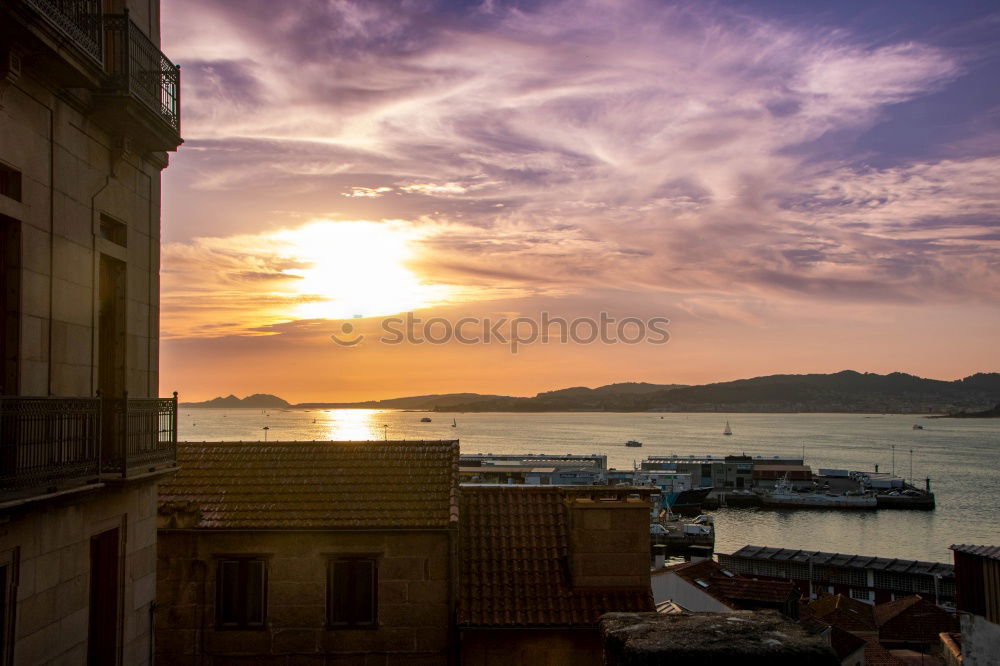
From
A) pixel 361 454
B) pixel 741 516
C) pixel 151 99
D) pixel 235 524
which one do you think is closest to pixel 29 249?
pixel 151 99

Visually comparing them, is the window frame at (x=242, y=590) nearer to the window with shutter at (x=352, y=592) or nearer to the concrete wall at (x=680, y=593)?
the window with shutter at (x=352, y=592)

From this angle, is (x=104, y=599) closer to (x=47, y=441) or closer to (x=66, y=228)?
(x=47, y=441)

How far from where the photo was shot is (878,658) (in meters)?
35.3

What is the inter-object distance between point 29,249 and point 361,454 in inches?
340

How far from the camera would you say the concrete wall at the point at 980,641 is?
14719 millimetres

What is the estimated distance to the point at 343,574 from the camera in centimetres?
1391

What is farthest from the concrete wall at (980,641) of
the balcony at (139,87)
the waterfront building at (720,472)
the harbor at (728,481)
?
the waterfront building at (720,472)

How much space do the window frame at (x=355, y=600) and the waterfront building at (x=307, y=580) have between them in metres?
0.02

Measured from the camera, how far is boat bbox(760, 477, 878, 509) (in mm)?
115412

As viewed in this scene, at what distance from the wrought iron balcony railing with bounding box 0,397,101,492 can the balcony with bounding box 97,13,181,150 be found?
11.1 feet

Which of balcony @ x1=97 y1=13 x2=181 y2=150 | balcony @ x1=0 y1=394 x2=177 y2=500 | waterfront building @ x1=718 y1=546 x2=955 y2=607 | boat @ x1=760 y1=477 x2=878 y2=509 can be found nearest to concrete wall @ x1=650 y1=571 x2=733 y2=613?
waterfront building @ x1=718 y1=546 x2=955 y2=607

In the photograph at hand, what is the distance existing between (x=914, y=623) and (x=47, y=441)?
156ft

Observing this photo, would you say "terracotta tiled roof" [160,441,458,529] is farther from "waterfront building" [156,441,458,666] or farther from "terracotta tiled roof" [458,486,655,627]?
"terracotta tiled roof" [458,486,655,627]

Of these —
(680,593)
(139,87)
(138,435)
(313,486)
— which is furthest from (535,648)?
(680,593)
